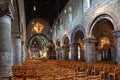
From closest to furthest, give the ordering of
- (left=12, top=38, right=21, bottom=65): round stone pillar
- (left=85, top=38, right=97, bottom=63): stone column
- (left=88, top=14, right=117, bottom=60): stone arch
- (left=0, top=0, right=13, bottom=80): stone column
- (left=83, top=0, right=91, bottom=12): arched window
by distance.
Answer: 1. (left=0, top=0, right=13, bottom=80): stone column
2. (left=12, top=38, right=21, bottom=65): round stone pillar
3. (left=88, top=14, right=117, bottom=60): stone arch
4. (left=85, top=38, right=97, bottom=63): stone column
5. (left=83, top=0, right=91, bottom=12): arched window

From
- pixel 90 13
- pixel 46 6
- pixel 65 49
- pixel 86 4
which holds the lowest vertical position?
pixel 65 49

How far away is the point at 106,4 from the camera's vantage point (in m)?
18.9

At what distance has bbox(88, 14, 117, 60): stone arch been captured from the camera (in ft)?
65.0

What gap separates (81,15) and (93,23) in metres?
4.50

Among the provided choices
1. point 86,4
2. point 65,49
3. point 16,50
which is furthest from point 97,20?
point 65,49

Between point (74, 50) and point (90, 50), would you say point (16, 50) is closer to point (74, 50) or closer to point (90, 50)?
point (90, 50)

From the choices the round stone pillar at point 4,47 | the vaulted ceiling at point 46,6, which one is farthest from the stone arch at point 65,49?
the round stone pillar at point 4,47

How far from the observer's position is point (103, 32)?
2570 cm

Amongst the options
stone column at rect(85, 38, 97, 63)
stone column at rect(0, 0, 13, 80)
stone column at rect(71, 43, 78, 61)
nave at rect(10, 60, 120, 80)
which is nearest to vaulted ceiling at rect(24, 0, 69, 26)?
stone column at rect(71, 43, 78, 61)

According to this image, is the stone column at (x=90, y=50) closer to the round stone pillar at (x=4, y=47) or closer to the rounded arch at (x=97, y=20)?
the rounded arch at (x=97, y=20)

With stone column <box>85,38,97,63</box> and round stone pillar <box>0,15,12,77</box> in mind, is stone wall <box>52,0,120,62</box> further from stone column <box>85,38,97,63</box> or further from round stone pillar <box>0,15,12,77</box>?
round stone pillar <box>0,15,12,77</box>

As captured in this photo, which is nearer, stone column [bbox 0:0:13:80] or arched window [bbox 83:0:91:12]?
stone column [bbox 0:0:13:80]

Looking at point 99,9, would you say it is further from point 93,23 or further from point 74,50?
point 74,50

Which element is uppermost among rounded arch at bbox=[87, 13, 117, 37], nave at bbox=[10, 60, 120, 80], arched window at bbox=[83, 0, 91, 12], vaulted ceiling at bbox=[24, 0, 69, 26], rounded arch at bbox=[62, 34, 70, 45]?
vaulted ceiling at bbox=[24, 0, 69, 26]
